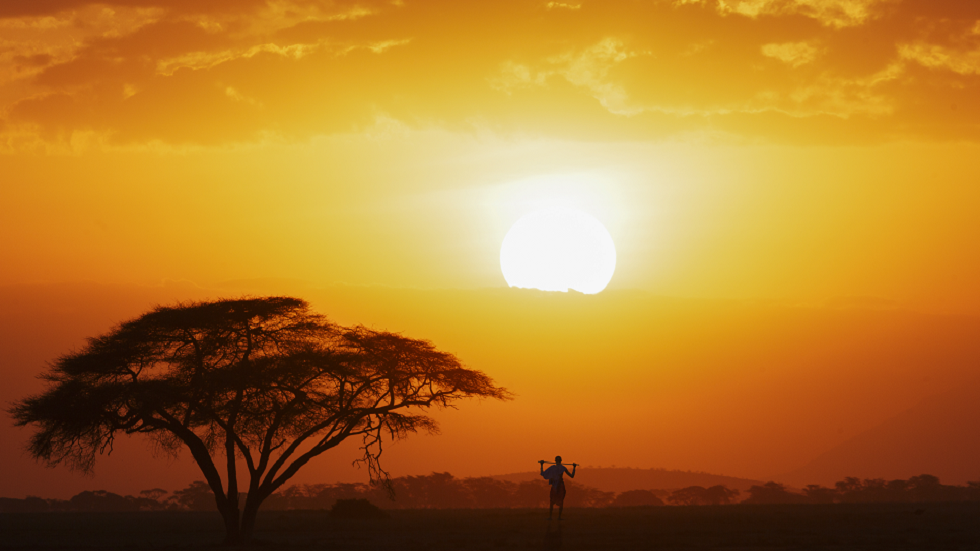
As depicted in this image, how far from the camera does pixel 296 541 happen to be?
119ft

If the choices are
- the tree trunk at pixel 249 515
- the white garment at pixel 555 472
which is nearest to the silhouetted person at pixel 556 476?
the white garment at pixel 555 472

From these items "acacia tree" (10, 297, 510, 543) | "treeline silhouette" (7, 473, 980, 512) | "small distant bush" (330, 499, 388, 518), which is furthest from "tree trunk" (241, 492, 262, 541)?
"treeline silhouette" (7, 473, 980, 512)

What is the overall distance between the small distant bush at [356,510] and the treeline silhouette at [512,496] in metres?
61.6

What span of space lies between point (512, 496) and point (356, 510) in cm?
8702

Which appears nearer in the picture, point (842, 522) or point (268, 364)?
point (268, 364)

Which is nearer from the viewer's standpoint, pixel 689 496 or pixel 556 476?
pixel 556 476

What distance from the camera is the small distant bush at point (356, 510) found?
192ft

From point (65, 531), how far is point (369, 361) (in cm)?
2237

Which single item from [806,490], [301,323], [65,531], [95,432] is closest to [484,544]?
[301,323]

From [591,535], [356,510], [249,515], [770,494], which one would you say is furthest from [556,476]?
[770,494]

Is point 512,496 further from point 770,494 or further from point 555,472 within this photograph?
point 555,472

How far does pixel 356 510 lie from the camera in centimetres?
5962

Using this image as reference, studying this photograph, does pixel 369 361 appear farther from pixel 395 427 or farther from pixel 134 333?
pixel 134 333

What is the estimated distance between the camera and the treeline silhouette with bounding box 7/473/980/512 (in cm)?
12606
